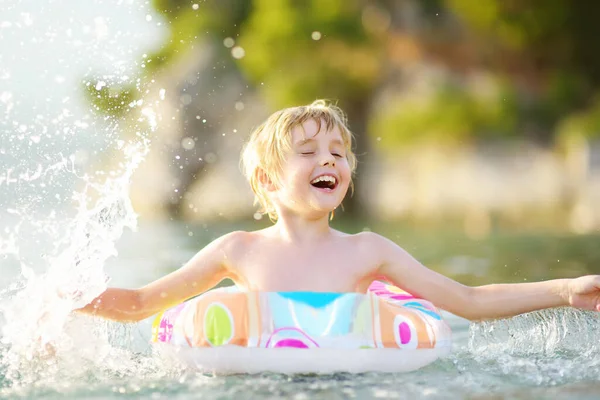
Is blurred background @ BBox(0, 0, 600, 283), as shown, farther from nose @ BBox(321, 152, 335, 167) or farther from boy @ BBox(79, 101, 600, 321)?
→ nose @ BBox(321, 152, 335, 167)

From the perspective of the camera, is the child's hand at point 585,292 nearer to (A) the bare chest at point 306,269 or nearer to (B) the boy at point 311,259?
(B) the boy at point 311,259

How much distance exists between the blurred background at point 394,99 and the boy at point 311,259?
10.4 metres

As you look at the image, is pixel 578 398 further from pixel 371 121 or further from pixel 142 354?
pixel 371 121

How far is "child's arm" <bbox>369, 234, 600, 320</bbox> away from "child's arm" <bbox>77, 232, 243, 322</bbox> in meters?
0.50

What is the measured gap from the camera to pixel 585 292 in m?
3.08

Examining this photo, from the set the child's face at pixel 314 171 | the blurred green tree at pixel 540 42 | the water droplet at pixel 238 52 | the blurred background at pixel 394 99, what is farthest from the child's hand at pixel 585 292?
the water droplet at pixel 238 52

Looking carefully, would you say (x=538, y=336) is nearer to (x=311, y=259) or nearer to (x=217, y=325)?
(x=311, y=259)

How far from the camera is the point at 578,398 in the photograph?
247 centimetres

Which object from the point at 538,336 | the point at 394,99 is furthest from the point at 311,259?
the point at 394,99

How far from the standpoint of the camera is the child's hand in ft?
10.0

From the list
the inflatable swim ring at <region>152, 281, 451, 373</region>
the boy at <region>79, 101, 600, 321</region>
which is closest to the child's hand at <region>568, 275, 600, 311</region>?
the boy at <region>79, 101, 600, 321</region>

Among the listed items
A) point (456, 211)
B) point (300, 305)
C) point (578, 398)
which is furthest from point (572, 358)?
point (456, 211)

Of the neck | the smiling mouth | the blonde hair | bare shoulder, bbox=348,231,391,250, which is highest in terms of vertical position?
the blonde hair

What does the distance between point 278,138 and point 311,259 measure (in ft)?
1.35
